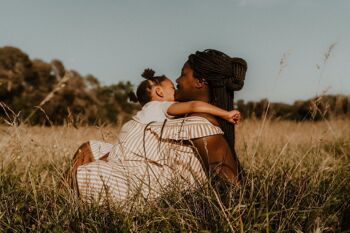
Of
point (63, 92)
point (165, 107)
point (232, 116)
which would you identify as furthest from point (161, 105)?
point (63, 92)

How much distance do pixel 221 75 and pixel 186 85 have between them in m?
0.26

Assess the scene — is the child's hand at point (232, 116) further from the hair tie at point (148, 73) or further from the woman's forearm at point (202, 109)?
the hair tie at point (148, 73)

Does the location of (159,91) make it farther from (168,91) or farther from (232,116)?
(232,116)

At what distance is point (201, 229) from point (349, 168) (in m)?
2.20

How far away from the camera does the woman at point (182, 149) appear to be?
2650 mm

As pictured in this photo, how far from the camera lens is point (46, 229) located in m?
2.27

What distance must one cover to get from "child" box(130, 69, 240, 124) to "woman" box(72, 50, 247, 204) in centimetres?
7

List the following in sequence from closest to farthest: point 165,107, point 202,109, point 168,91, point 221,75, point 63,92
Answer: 1. point 202,109
2. point 221,75
3. point 165,107
4. point 168,91
5. point 63,92

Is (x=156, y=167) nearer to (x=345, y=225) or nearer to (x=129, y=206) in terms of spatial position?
(x=129, y=206)

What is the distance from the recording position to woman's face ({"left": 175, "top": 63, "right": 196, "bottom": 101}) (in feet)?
10.1

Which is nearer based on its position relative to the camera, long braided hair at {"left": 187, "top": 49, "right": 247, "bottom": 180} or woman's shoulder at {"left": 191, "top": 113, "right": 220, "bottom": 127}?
woman's shoulder at {"left": 191, "top": 113, "right": 220, "bottom": 127}

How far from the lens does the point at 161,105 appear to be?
129 inches

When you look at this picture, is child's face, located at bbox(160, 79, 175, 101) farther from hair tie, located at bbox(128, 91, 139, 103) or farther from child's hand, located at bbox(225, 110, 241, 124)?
child's hand, located at bbox(225, 110, 241, 124)

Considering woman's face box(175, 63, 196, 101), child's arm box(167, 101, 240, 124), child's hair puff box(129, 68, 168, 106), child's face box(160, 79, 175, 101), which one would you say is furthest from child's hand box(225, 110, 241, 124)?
child's hair puff box(129, 68, 168, 106)
